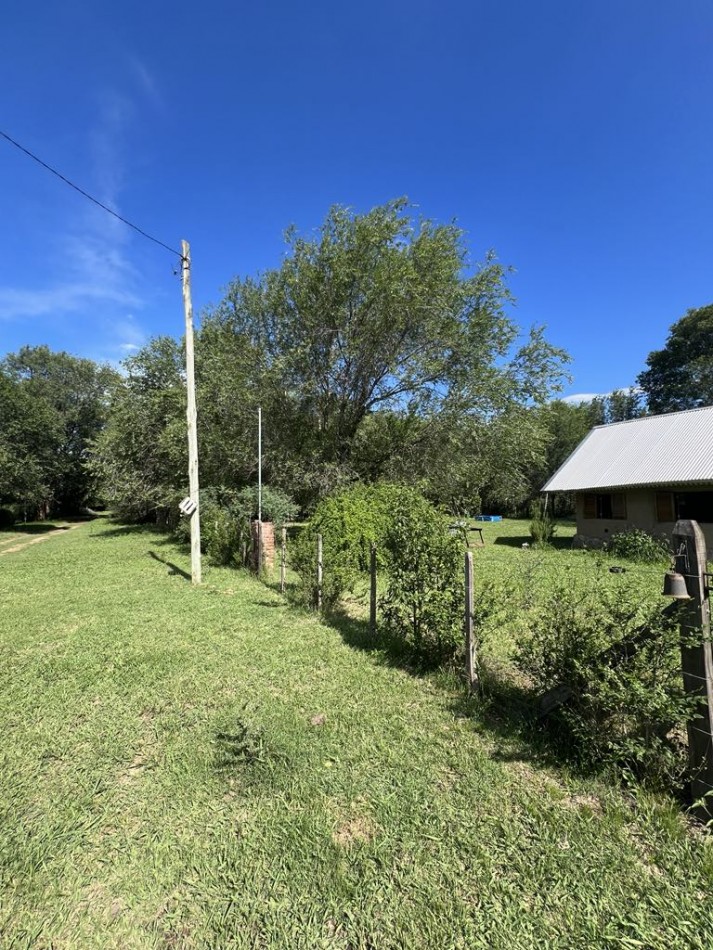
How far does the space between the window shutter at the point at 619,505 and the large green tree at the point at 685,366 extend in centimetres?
3020

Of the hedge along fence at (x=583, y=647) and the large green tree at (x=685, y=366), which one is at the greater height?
the large green tree at (x=685, y=366)

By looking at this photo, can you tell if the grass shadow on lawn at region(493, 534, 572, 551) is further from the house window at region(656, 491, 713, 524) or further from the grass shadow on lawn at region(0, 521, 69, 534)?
the grass shadow on lawn at region(0, 521, 69, 534)

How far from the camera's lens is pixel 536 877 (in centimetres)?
209

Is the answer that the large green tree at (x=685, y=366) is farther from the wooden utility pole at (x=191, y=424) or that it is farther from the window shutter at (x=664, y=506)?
the wooden utility pole at (x=191, y=424)

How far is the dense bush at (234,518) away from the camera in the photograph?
11812mm

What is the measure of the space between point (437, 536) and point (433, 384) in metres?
12.3

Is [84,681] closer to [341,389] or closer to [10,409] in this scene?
[341,389]

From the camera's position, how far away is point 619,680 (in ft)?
8.77

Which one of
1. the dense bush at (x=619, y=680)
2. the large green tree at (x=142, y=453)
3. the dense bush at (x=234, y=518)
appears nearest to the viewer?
the dense bush at (x=619, y=680)

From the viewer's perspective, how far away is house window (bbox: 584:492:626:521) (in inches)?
649

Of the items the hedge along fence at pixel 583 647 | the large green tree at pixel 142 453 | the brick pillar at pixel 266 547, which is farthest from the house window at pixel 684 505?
the large green tree at pixel 142 453

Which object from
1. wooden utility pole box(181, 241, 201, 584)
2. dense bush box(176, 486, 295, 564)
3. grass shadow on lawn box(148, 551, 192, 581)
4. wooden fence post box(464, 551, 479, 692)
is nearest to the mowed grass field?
wooden fence post box(464, 551, 479, 692)

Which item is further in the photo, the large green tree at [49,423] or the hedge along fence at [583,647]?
the large green tree at [49,423]

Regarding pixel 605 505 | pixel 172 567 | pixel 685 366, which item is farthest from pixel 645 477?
pixel 685 366
